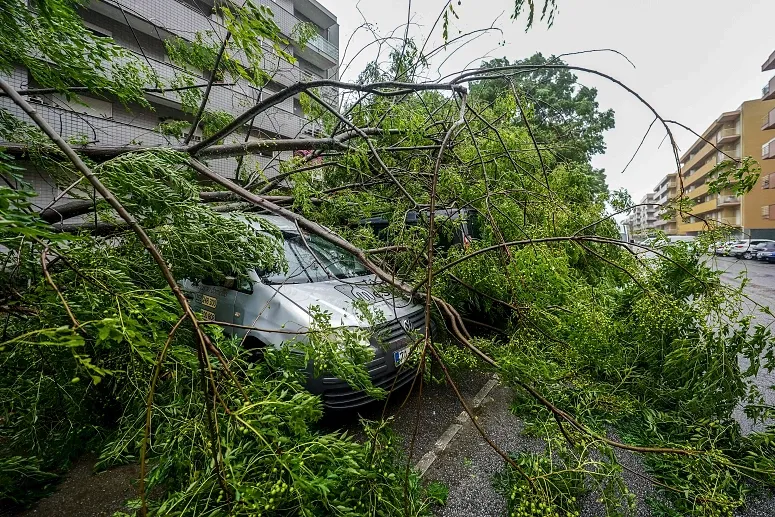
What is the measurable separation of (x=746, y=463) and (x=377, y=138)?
337 centimetres

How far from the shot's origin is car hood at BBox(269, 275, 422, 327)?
2490 mm

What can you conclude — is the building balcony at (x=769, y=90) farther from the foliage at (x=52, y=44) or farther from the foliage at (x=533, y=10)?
the foliage at (x=52, y=44)

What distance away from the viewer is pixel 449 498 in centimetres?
190

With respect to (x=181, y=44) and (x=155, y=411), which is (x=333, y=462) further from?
(x=181, y=44)

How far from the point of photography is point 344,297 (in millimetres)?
2766

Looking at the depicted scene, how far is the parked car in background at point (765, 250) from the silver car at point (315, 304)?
2202 centimetres

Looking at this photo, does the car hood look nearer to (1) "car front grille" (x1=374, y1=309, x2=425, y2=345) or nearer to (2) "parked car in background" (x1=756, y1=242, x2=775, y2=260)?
(1) "car front grille" (x1=374, y1=309, x2=425, y2=345)

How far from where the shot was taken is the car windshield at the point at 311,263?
294 centimetres

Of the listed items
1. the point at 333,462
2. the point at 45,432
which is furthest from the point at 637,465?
the point at 45,432

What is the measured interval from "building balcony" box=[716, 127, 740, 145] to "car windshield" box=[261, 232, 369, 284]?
33.5 meters

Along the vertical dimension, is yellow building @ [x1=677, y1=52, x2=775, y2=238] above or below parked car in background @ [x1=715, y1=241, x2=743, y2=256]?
above

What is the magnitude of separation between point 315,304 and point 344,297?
29 cm

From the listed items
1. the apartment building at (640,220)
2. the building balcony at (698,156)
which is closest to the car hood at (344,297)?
Result: the apartment building at (640,220)

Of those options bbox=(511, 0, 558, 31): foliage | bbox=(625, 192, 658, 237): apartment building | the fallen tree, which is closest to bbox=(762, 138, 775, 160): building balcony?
bbox=(625, 192, 658, 237): apartment building
